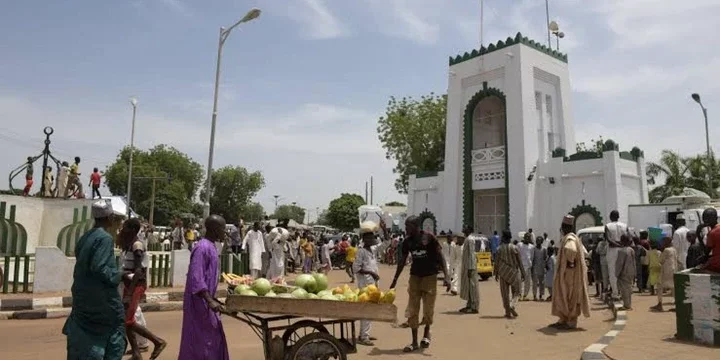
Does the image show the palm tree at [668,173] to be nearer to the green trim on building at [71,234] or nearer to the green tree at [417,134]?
the green tree at [417,134]

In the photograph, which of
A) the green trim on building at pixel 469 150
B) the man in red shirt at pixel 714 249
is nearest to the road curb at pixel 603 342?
the man in red shirt at pixel 714 249

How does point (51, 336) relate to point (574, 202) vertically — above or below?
below

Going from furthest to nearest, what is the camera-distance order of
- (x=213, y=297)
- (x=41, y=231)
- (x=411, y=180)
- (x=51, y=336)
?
(x=411, y=180) < (x=41, y=231) < (x=51, y=336) < (x=213, y=297)

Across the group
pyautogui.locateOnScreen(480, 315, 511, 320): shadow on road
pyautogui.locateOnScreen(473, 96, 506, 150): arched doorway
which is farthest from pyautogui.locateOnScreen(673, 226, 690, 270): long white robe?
pyautogui.locateOnScreen(473, 96, 506, 150): arched doorway

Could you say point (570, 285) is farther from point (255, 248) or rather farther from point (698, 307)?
point (255, 248)

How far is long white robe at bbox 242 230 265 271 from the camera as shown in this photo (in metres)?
14.6

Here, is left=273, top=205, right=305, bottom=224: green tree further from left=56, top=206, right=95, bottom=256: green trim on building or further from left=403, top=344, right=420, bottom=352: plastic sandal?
left=403, top=344, right=420, bottom=352: plastic sandal

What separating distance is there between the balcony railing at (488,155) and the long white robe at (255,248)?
15272 mm

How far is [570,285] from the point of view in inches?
358

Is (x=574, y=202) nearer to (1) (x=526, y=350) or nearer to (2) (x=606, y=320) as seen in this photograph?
(2) (x=606, y=320)

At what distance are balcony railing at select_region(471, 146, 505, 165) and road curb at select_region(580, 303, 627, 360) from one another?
667 inches

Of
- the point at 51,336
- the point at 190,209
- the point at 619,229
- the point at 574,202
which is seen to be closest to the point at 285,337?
the point at 51,336

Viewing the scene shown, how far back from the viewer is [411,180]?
31422 mm

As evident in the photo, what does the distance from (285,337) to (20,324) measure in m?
6.45
